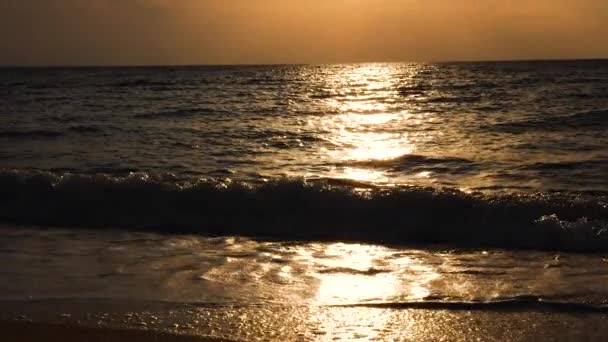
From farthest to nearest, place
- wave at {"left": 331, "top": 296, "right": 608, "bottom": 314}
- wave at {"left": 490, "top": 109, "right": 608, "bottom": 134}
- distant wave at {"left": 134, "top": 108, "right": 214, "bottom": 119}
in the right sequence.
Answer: distant wave at {"left": 134, "top": 108, "right": 214, "bottom": 119} → wave at {"left": 490, "top": 109, "right": 608, "bottom": 134} → wave at {"left": 331, "top": 296, "right": 608, "bottom": 314}

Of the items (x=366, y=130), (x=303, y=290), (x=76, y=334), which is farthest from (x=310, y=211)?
(x=366, y=130)

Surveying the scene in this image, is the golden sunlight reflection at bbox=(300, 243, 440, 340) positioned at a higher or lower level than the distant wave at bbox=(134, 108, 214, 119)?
lower

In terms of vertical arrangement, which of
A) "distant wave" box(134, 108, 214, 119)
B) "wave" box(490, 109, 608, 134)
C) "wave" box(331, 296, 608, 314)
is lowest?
"wave" box(331, 296, 608, 314)

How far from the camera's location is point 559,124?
725 inches

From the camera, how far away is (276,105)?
26312 millimetres

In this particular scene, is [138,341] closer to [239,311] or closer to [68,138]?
[239,311]

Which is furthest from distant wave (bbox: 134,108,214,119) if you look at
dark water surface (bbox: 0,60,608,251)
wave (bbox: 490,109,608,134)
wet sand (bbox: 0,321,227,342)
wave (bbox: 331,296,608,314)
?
wet sand (bbox: 0,321,227,342)

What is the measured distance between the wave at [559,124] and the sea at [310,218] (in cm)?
7

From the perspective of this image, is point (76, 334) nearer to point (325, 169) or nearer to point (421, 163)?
point (325, 169)

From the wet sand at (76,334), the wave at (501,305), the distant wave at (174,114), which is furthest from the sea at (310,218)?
the distant wave at (174,114)

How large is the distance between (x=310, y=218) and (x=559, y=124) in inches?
426

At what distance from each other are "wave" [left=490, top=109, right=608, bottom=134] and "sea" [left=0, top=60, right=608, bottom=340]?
7 centimetres

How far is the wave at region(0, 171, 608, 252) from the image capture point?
8.57 metres

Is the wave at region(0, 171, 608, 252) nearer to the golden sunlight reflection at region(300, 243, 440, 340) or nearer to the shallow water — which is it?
the shallow water
